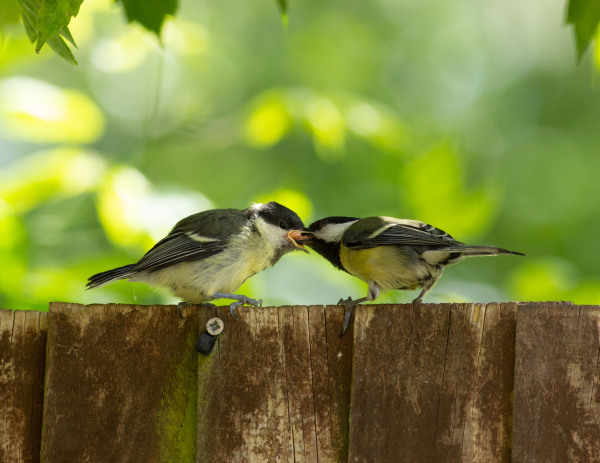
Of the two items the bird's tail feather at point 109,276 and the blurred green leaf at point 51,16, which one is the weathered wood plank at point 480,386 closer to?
the blurred green leaf at point 51,16

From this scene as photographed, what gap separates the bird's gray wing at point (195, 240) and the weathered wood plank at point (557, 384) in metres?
1.85

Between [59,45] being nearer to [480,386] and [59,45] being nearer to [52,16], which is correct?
[52,16]

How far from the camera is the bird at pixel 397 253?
3.31 meters

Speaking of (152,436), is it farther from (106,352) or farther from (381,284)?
(381,284)

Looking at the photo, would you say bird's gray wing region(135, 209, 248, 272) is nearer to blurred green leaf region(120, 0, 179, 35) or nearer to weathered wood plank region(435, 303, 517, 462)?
blurred green leaf region(120, 0, 179, 35)

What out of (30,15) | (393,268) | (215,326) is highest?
(30,15)

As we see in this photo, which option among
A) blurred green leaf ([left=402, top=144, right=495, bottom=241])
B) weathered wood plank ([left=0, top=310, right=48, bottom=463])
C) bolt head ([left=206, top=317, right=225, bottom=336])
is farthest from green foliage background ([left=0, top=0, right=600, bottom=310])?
bolt head ([left=206, top=317, right=225, bottom=336])

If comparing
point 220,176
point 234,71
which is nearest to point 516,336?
point 220,176

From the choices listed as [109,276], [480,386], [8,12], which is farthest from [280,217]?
[480,386]

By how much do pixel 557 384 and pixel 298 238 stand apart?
81.9 inches

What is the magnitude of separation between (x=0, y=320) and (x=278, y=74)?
5.55 m

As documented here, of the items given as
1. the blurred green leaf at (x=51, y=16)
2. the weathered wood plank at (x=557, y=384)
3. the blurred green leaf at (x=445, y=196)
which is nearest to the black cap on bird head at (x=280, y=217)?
the blurred green leaf at (x=445, y=196)

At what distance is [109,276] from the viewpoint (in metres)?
3.18

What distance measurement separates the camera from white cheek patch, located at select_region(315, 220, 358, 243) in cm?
383
